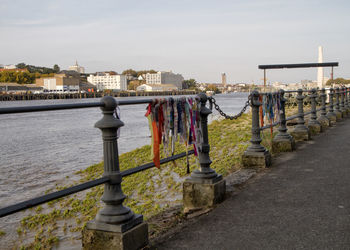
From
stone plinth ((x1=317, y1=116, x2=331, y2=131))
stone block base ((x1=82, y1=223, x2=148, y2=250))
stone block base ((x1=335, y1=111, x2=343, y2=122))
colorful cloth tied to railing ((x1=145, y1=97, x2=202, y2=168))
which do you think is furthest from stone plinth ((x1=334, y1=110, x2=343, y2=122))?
stone block base ((x1=82, y1=223, x2=148, y2=250))

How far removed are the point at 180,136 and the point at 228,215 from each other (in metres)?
1.04

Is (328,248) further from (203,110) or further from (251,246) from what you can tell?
(203,110)

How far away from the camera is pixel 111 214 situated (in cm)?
328

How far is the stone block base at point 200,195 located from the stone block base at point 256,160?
2.09 metres

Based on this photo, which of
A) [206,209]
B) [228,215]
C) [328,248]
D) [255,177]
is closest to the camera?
[328,248]

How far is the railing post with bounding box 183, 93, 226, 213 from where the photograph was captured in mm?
4625

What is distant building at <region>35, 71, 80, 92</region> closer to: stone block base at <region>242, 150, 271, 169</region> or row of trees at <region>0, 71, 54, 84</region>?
row of trees at <region>0, 71, 54, 84</region>

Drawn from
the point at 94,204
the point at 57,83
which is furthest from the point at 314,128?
the point at 57,83

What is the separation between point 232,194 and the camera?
513cm

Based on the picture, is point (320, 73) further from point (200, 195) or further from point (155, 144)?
point (155, 144)

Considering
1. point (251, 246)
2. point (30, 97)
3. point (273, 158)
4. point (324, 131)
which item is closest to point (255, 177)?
point (273, 158)

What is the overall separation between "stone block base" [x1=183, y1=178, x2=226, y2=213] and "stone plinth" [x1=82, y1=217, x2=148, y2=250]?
134cm

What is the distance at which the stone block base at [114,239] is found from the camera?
125 inches

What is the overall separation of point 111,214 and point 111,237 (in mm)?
188
